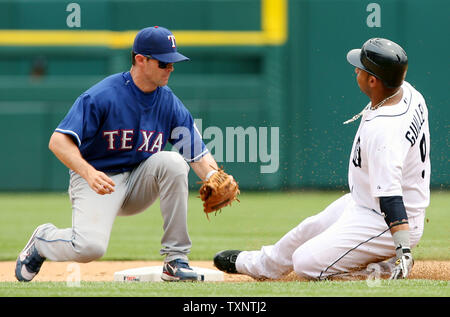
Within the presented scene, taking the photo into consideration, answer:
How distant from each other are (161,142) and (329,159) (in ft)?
23.7

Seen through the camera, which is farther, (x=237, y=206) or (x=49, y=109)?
(x=49, y=109)

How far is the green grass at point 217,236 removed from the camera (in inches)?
139

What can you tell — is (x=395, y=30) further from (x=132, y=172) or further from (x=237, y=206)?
(x=132, y=172)

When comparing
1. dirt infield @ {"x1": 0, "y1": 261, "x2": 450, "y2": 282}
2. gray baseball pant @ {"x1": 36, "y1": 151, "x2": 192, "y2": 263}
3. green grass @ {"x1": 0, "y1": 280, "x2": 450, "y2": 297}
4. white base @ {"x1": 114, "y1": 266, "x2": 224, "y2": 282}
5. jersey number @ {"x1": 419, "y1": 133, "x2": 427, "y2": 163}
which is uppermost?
jersey number @ {"x1": 419, "y1": 133, "x2": 427, "y2": 163}

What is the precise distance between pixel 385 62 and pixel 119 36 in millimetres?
8471

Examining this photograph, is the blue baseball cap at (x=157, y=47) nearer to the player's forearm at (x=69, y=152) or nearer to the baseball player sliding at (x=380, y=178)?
the player's forearm at (x=69, y=152)

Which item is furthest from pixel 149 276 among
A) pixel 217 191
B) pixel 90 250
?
pixel 217 191

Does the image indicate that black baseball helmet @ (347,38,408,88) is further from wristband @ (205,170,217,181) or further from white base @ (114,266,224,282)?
white base @ (114,266,224,282)

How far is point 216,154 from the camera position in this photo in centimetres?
1055

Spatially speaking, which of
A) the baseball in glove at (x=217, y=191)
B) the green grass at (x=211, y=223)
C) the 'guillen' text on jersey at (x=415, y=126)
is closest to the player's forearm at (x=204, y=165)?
the baseball in glove at (x=217, y=191)

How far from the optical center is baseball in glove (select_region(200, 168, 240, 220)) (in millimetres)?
4395

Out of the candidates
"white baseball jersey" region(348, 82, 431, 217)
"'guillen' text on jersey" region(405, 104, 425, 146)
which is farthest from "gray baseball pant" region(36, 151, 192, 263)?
"'guillen' text on jersey" region(405, 104, 425, 146)
